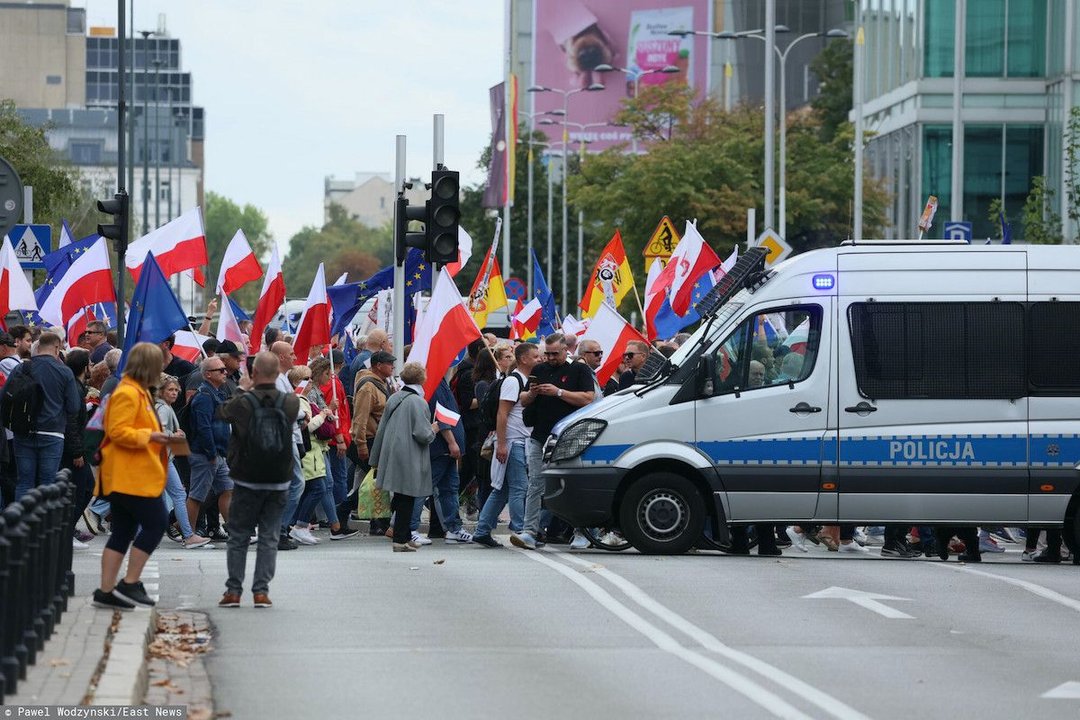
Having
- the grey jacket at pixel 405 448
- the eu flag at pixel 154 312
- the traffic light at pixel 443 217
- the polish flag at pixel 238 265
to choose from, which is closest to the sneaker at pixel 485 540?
the grey jacket at pixel 405 448

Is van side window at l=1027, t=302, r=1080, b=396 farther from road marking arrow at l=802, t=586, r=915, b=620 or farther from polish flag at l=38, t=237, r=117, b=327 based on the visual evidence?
polish flag at l=38, t=237, r=117, b=327

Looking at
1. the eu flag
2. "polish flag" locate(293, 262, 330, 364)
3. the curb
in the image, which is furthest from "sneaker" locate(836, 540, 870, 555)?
the curb

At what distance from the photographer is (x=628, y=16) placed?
411ft

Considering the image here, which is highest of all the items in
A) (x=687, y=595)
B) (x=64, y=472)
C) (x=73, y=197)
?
(x=73, y=197)

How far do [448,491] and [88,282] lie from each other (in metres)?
5.84

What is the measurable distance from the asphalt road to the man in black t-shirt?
141 centimetres

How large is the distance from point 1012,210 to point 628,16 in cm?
7028

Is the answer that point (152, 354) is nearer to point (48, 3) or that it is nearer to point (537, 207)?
point (537, 207)

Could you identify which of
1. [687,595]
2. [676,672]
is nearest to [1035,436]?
[687,595]

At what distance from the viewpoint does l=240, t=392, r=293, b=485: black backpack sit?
1246 centimetres

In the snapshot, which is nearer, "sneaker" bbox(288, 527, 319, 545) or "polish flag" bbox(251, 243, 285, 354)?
"sneaker" bbox(288, 527, 319, 545)

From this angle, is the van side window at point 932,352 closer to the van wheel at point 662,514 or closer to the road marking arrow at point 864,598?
the van wheel at point 662,514

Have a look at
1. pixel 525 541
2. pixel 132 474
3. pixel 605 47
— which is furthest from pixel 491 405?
pixel 605 47

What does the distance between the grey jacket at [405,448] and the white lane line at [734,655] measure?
243 centimetres
